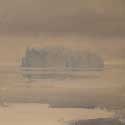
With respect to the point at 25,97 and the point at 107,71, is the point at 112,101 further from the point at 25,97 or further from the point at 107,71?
the point at 25,97

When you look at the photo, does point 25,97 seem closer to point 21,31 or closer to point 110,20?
point 21,31

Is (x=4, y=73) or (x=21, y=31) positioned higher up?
(x=21, y=31)

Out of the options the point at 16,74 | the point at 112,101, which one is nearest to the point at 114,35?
the point at 112,101

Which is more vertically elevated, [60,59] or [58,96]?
[60,59]

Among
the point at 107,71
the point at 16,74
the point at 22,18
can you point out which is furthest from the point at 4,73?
the point at 107,71

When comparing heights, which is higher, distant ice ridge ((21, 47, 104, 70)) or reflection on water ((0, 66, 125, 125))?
distant ice ridge ((21, 47, 104, 70))

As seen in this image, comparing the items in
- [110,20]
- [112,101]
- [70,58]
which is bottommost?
→ [112,101]
